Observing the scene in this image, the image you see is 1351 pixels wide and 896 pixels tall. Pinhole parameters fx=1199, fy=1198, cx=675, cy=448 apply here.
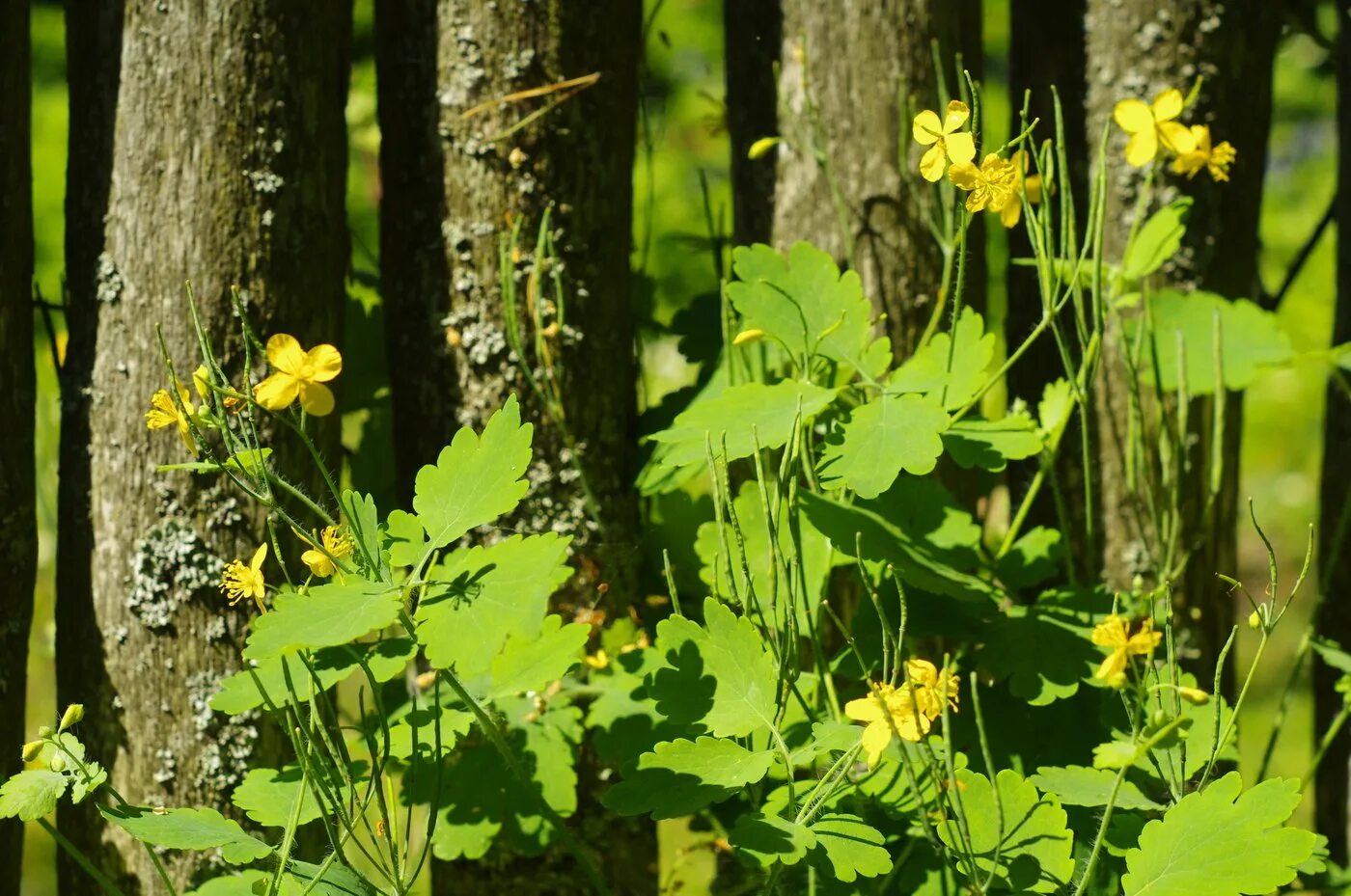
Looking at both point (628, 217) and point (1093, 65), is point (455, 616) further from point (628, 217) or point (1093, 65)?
point (1093, 65)

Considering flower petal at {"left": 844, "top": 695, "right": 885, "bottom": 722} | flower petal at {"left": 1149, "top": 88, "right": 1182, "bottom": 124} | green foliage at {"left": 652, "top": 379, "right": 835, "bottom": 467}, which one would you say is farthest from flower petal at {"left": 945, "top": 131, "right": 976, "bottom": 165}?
flower petal at {"left": 844, "top": 695, "right": 885, "bottom": 722}

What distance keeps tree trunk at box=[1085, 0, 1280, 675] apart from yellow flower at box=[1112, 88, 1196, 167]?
11.5 inches

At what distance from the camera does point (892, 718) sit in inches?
45.4

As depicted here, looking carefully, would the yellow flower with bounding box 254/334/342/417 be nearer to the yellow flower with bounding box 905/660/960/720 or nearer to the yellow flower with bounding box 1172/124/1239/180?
the yellow flower with bounding box 905/660/960/720

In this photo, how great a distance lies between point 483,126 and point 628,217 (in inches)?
10.1

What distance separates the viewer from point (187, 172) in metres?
1.53

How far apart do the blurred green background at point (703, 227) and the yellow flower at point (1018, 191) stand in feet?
2.01

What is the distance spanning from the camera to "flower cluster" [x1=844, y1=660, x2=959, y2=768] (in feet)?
3.82

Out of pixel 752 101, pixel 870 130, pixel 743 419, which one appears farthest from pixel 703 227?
pixel 743 419

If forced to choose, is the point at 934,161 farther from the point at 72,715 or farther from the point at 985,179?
the point at 72,715

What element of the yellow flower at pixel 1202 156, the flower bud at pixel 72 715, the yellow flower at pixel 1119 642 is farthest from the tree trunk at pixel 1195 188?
the flower bud at pixel 72 715

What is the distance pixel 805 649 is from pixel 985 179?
0.76 meters

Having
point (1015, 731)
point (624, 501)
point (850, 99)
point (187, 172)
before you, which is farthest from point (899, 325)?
point (187, 172)

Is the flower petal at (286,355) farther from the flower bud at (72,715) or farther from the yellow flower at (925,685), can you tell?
the yellow flower at (925,685)
